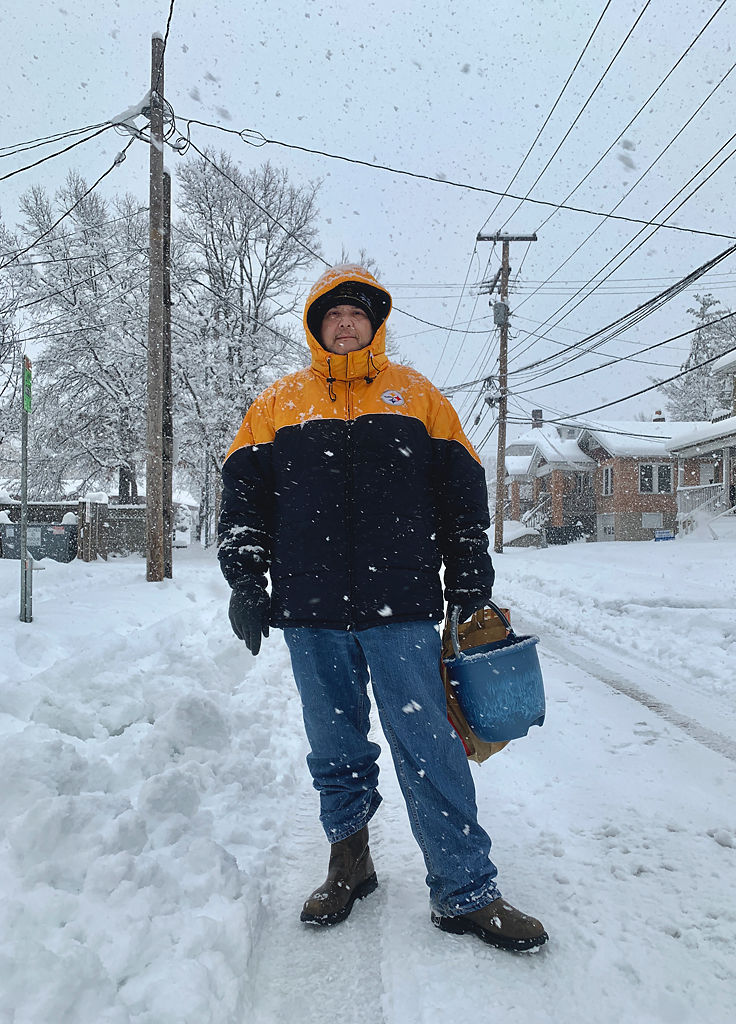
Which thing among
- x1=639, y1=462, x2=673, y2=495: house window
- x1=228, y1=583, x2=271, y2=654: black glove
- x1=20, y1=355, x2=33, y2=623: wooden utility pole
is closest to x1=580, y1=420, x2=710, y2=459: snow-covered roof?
x1=639, y1=462, x2=673, y2=495: house window

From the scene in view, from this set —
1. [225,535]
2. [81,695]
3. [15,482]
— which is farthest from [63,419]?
[225,535]

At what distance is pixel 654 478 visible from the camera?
31.2 m

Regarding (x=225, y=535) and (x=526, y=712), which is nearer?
(x=526, y=712)

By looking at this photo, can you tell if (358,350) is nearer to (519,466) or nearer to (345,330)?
(345,330)

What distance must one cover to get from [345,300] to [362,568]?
971mm

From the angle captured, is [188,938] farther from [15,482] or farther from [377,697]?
[15,482]

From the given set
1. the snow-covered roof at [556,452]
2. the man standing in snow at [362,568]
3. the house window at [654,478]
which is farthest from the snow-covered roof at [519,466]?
the man standing in snow at [362,568]

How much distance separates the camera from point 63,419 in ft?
77.7

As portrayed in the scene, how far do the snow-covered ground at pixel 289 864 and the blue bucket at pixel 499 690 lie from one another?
0.61m

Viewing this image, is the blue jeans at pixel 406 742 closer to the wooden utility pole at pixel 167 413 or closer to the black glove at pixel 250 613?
the black glove at pixel 250 613

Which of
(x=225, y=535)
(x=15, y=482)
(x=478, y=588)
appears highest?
(x=15, y=482)

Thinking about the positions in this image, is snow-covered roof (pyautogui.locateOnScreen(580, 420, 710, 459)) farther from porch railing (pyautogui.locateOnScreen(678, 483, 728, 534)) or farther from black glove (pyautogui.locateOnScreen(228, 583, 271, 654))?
black glove (pyautogui.locateOnScreen(228, 583, 271, 654))

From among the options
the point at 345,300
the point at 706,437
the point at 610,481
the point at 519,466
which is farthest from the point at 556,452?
the point at 345,300

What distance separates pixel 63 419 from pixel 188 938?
24.5 meters
